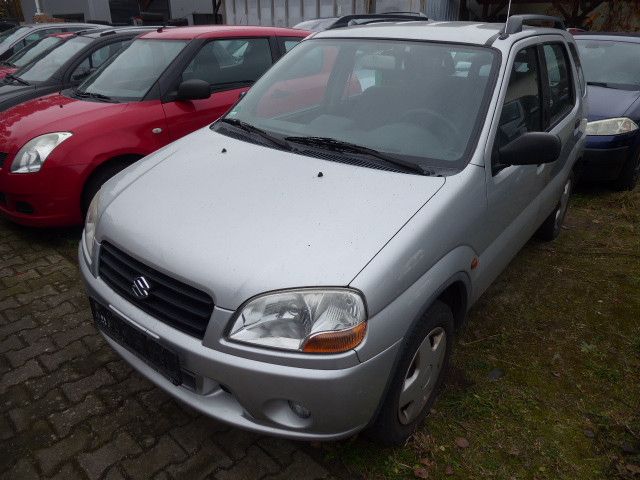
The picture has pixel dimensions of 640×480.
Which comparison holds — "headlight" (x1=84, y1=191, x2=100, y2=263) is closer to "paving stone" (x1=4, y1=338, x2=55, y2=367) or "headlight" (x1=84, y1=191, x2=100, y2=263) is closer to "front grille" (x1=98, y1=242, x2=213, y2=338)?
"front grille" (x1=98, y1=242, x2=213, y2=338)

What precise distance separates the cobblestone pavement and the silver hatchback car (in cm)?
43

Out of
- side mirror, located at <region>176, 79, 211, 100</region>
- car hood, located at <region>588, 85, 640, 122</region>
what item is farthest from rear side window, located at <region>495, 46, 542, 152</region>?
car hood, located at <region>588, 85, 640, 122</region>

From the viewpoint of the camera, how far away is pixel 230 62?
505 cm

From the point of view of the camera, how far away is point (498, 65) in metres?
2.63

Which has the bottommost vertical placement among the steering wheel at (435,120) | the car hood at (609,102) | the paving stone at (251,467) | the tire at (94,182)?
the paving stone at (251,467)

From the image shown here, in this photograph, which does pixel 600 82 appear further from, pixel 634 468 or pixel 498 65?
pixel 634 468

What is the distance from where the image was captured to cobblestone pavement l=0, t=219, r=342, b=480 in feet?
7.29

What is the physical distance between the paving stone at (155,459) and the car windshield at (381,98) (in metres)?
1.65

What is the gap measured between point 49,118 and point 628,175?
584 cm

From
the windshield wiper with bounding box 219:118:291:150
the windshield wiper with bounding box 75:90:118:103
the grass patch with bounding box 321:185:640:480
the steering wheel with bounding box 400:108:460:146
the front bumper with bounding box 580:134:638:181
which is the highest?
the steering wheel with bounding box 400:108:460:146

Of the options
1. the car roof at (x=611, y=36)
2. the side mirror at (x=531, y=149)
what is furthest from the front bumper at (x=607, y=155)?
the side mirror at (x=531, y=149)

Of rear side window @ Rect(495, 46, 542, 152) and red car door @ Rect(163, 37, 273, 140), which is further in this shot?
red car door @ Rect(163, 37, 273, 140)

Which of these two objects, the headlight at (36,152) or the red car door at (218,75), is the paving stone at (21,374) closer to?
the headlight at (36,152)

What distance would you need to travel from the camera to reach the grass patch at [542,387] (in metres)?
2.29
